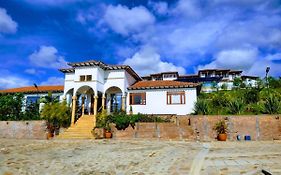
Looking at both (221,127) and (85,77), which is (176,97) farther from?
(85,77)

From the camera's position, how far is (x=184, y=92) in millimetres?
26328

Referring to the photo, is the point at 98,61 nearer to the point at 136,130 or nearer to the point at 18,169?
the point at 136,130

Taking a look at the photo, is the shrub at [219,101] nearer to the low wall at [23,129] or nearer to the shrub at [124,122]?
the shrub at [124,122]

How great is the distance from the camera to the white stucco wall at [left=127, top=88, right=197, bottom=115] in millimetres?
25953

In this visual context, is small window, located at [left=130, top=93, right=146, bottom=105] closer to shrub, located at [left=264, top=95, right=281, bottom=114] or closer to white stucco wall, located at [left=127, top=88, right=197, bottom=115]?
white stucco wall, located at [left=127, top=88, right=197, bottom=115]

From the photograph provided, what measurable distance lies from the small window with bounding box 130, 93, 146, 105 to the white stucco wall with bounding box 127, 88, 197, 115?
348 millimetres

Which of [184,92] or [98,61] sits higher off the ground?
[98,61]

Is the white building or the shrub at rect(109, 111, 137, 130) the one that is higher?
the white building

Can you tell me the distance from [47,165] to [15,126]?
17463 mm

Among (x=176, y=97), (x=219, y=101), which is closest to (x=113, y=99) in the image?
(x=176, y=97)

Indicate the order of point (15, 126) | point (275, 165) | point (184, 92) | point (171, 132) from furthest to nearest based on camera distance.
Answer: point (184, 92), point (15, 126), point (171, 132), point (275, 165)

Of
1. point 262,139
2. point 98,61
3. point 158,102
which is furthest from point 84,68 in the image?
point 262,139

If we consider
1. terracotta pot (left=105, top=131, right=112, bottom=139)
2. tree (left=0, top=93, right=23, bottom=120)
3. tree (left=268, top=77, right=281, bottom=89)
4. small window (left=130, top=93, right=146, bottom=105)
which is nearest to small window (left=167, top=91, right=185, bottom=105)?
small window (left=130, top=93, right=146, bottom=105)

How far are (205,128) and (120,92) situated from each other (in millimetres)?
11866
